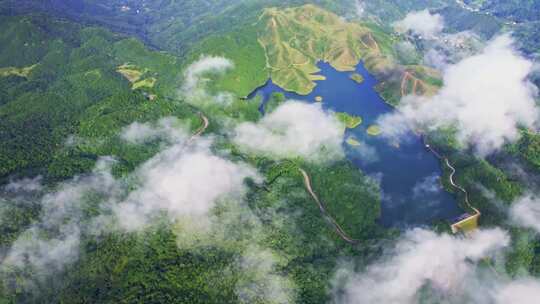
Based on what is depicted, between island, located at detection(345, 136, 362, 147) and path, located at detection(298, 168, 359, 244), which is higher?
island, located at detection(345, 136, 362, 147)

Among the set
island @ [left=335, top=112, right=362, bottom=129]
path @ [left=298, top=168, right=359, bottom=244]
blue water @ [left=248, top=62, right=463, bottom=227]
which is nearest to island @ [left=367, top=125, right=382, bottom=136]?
blue water @ [left=248, top=62, right=463, bottom=227]

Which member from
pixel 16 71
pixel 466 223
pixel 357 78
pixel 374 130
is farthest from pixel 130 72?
pixel 466 223

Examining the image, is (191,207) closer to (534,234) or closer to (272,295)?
(272,295)

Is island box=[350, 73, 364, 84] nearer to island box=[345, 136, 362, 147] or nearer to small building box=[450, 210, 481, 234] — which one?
island box=[345, 136, 362, 147]

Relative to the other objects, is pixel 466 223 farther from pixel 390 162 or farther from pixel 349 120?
pixel 349 120

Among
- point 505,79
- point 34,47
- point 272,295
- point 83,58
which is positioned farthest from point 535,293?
point 34,47

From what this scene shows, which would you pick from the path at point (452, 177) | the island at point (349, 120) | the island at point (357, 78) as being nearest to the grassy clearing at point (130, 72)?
the island at point (349, 120)
